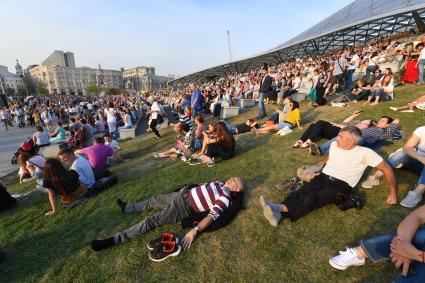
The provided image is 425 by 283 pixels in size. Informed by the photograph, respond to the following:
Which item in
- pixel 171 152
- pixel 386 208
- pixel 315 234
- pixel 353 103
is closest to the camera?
pixel 315 234

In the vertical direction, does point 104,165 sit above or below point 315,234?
Answer: above

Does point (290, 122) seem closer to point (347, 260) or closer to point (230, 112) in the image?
point (230, 112)

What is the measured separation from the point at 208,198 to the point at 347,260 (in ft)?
6.41

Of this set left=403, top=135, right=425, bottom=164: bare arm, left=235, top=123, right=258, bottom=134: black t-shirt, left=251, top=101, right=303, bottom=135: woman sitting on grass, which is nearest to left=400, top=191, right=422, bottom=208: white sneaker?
left=403, top=135, right=425, bottom=164: bare arm

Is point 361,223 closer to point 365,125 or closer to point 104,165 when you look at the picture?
point 365,125

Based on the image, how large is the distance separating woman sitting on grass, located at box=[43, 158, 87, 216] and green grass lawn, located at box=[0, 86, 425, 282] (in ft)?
0.77

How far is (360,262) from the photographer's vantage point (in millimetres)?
2818

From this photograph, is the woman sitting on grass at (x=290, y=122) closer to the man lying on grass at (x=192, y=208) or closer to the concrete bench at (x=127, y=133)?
the man lying on grass at (x=192, y=208)

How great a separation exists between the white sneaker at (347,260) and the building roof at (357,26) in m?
22.9

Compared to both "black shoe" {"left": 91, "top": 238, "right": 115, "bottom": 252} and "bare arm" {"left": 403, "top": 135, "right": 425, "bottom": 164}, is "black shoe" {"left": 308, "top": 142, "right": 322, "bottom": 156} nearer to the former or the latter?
"bare arm" {"left": 403, "top": 135, "right": 425, "bottom": 164}

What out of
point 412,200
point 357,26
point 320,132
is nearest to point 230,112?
point 320,132

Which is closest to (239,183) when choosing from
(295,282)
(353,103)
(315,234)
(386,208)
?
(315,234)

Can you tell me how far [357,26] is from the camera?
2631 cm

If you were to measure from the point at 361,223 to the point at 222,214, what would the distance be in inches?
75.5
